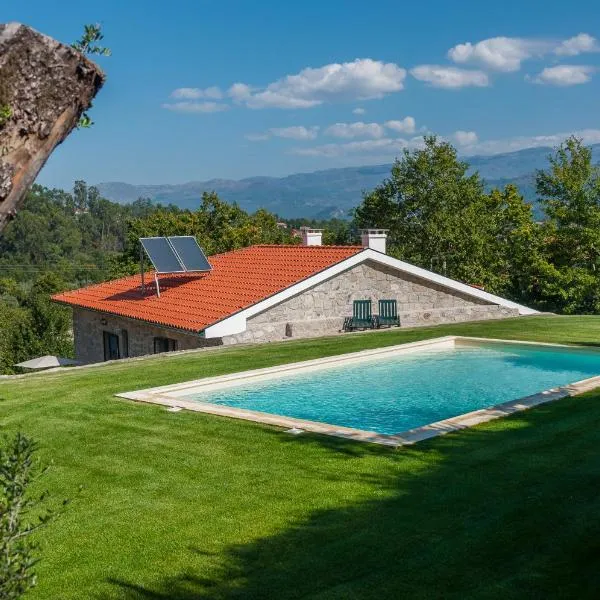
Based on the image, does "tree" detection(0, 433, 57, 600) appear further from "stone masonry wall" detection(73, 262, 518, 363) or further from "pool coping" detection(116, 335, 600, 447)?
"stone masonry wall" detection(73, 262, 518, 363)

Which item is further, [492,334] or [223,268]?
[223,268]

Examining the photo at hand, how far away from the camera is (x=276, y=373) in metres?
16.8

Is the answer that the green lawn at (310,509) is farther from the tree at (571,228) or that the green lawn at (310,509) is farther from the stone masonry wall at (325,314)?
the tree at (571,228)

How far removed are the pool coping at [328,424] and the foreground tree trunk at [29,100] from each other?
8.33 m

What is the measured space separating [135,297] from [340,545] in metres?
19.5

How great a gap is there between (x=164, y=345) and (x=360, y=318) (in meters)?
5.70

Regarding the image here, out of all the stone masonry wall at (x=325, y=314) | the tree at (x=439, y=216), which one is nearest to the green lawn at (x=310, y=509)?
the stone masonry wall at (x=325, y=314)

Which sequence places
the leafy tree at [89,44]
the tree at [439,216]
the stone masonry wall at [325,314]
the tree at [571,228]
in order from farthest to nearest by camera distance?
the tree at [439,216], the tree at [571,228], the stone masonry wall at [325,314], the leafy tree at [89,44]

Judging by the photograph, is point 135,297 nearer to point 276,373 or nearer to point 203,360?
point 203,360

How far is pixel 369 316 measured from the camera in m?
24.1

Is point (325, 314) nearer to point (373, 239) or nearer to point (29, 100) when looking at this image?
point (373, 239)

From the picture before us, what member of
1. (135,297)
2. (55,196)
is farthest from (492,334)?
(55,196)

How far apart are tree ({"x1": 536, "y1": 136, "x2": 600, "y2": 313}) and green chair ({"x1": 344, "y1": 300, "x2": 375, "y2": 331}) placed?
18009 millimetres

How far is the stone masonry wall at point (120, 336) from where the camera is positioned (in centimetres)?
2203
